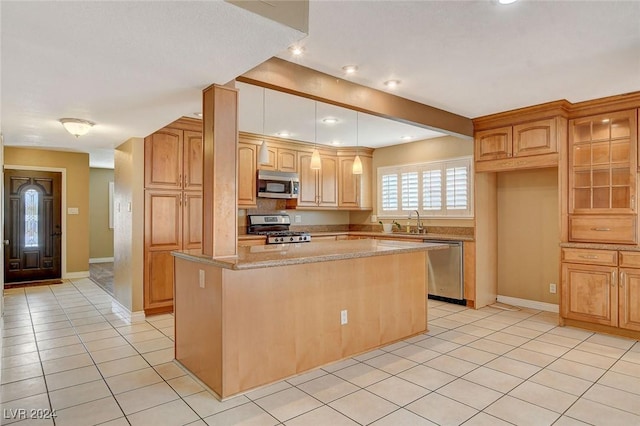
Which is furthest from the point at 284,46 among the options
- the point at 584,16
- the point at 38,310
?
the point at 38,310

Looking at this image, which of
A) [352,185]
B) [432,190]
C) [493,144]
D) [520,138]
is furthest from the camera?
[352,185]

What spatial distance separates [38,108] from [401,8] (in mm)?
3142

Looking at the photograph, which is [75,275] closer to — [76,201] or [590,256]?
[76,201]

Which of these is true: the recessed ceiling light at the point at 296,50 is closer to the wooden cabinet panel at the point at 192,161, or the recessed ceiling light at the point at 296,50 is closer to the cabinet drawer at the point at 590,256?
the wooden cabinet panel at the point at 192,161

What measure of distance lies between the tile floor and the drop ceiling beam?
7.24 ft

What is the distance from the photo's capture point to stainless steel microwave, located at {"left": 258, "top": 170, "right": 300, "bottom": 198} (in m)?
5.56

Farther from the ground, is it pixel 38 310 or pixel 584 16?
pixel 584 16

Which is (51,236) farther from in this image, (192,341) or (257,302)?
(257,302)

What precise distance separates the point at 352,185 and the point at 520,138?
2.93m

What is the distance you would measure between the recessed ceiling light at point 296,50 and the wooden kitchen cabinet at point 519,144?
2.95 metres

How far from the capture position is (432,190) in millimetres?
5848

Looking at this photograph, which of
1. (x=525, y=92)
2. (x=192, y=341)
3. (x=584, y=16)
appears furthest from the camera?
(x=525, y=92)

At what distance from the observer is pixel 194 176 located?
15.6 ft

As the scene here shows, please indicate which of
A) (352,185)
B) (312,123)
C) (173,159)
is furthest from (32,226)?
(352,185)
